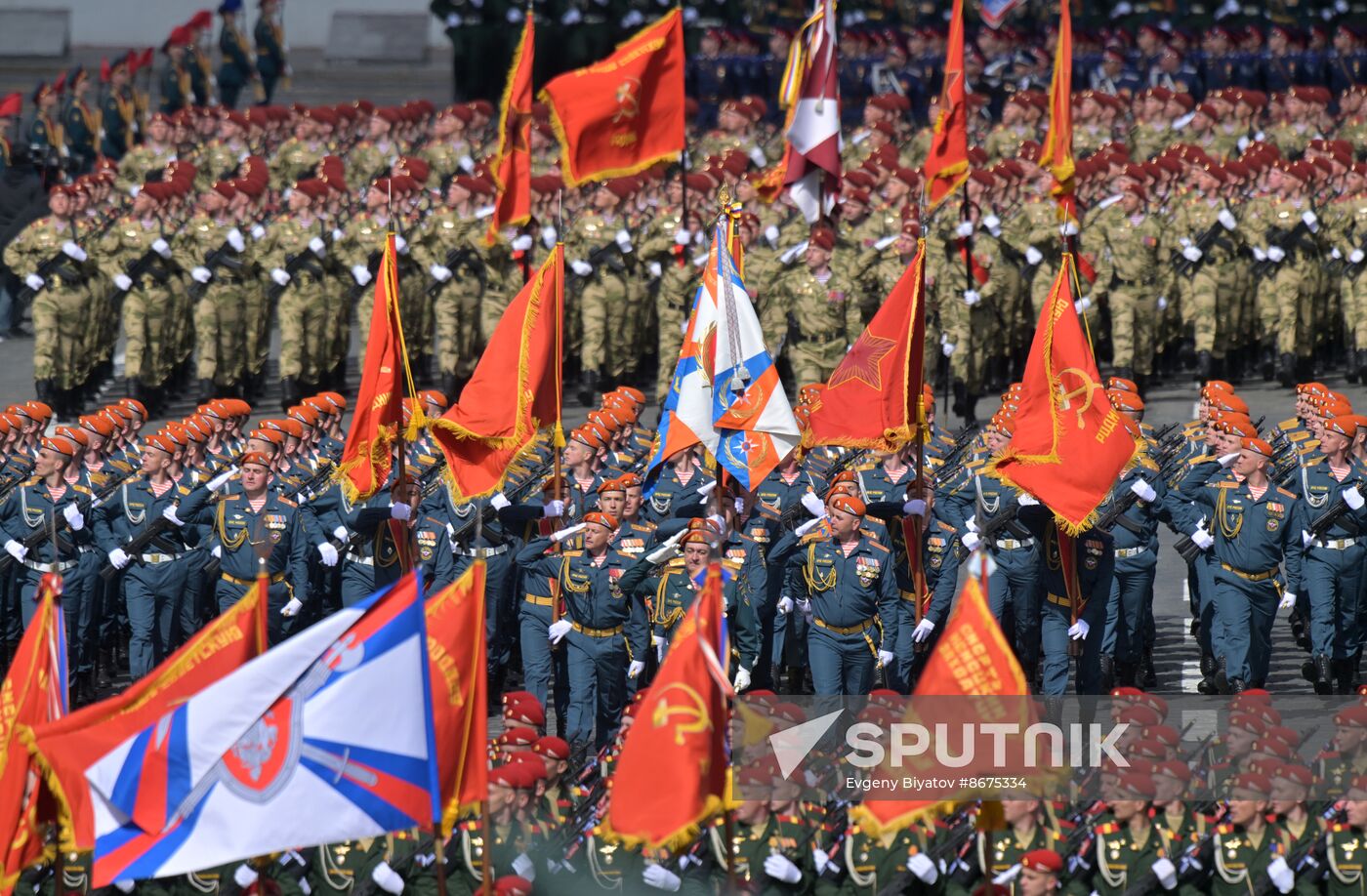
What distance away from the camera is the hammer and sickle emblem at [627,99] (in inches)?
776

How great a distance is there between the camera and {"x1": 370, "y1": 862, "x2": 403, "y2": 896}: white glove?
14.8 meters

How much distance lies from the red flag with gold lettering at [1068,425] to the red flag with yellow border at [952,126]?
395cm

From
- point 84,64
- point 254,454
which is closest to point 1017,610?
point 254,454

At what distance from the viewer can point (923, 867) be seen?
47.8ft

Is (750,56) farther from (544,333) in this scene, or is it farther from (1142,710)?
(1142,710)

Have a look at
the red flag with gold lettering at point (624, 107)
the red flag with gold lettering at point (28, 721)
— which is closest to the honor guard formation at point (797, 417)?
the red flag with gold lettering at point (28, 721)

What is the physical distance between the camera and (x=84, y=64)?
125 feet

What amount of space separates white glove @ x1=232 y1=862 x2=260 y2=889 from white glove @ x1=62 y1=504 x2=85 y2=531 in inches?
174

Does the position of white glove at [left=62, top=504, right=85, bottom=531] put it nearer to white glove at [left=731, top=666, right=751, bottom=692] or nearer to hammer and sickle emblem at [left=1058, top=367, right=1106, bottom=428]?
white glove at [left=731, top=666, right=751, bottom=692]

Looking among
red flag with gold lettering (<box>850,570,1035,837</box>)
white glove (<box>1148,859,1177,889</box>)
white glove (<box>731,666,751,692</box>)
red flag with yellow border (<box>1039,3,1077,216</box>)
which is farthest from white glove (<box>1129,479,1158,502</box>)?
red flag with gold lettering (<box>850,570,1035,837</box>)

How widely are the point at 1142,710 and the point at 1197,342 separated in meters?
10.1

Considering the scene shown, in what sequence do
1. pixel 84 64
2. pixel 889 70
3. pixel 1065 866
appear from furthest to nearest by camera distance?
pixel 84 64 < pixel 889 70 < pixel 1065 866

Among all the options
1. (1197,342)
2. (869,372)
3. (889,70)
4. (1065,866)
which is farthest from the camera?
(889,70)

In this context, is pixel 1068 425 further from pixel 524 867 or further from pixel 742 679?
pixel 524 867
